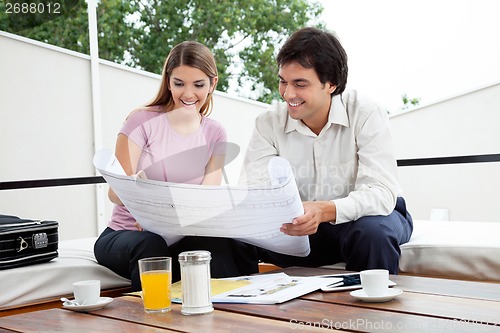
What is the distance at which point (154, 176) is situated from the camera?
216 centimetres

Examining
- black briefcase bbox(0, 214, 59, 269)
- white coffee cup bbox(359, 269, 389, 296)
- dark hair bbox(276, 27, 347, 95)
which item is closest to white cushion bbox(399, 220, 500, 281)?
dark hair bbox(276, 27, 347, 95)

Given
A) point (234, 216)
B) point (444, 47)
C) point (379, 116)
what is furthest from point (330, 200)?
point (444, 47)

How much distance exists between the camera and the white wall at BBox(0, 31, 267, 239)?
4418 mm

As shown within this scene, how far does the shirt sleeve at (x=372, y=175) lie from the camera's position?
1.92m

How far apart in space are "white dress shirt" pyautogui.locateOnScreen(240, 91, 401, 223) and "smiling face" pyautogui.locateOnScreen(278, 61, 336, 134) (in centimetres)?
7

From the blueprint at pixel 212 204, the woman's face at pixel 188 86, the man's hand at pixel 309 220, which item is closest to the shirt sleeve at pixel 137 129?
the woman's face at pixel 188 86

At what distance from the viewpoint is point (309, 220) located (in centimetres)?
177

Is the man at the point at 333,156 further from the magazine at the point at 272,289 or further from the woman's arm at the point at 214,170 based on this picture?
the magazine at the point at 272,289

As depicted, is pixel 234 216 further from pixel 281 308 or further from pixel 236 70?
pixel 236 70

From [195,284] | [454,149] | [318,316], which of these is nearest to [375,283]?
[318,316]

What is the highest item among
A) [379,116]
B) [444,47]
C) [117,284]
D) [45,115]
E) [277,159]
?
[444,47]

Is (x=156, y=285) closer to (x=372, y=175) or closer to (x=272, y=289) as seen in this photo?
(x=272, y=289)

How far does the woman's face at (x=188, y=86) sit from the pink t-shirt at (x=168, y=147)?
0.08 m

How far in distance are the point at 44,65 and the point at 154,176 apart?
2735 mm
